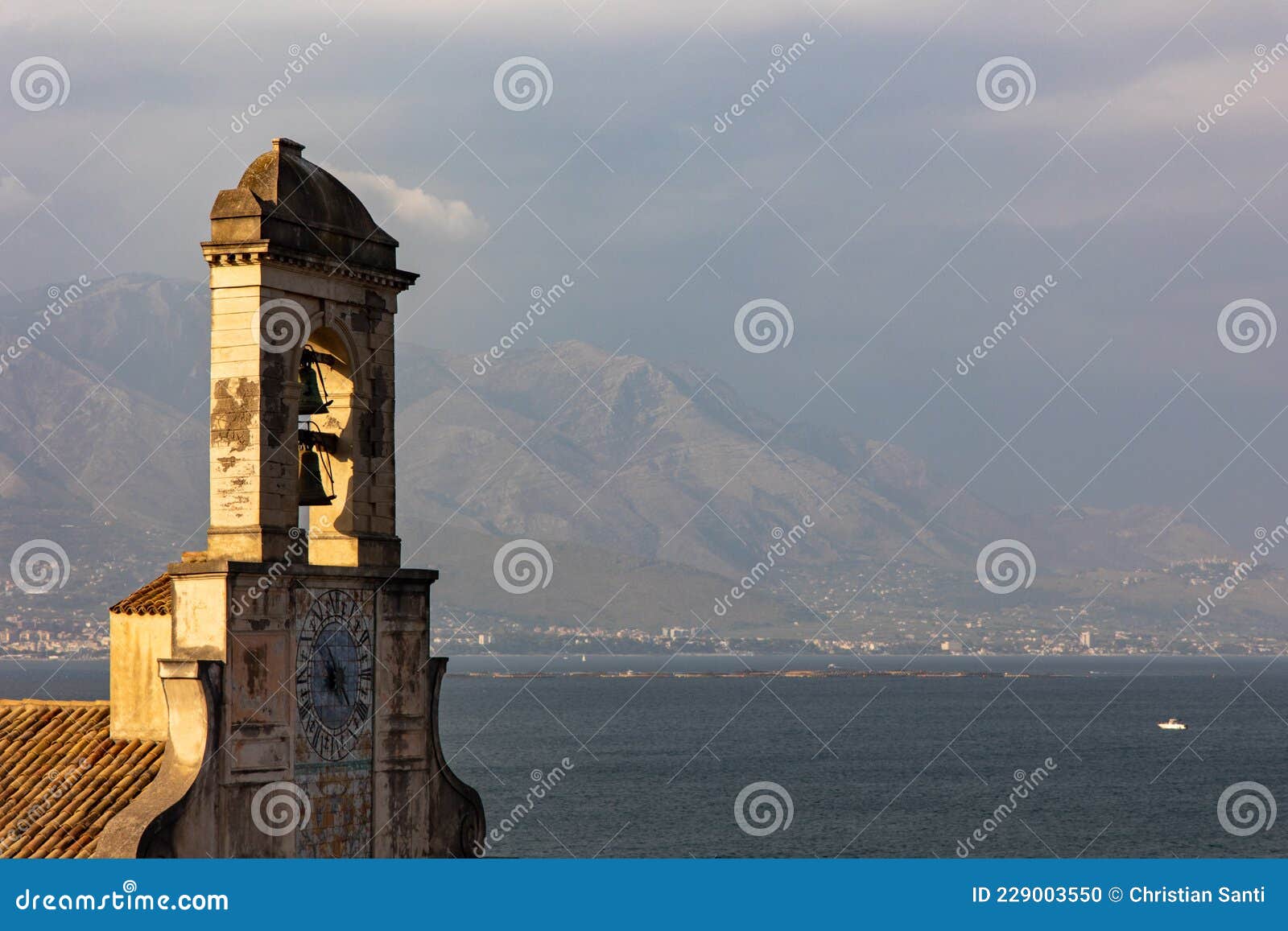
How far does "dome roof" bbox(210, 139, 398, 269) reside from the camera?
77.2 feet

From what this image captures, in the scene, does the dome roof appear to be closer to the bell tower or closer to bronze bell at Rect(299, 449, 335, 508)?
the bell tower

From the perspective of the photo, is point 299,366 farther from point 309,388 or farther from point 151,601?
point 151,601

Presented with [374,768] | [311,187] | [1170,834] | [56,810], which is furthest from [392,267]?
[1170,834]

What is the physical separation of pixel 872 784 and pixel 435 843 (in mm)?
121699

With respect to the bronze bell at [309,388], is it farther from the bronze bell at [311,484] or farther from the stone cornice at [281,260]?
the stone cornice at [281,260]

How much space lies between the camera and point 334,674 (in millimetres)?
24344

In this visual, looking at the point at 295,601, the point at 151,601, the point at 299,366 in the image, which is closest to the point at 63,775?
the point at 151,601

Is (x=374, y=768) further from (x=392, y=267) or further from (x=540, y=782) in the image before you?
(x=540, y=782)

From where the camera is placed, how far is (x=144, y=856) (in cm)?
2119

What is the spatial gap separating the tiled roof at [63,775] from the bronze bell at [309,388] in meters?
4.90

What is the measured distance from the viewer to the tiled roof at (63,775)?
2295 cm

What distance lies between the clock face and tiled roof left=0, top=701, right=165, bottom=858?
2.05 meters

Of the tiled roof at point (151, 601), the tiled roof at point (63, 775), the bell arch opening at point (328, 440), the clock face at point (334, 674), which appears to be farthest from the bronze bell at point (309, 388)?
the tiled roof at point (63, 775)

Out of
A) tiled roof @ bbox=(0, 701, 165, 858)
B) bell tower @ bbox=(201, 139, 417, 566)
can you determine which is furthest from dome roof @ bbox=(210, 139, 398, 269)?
tiled roof @ bbox=(0, 701, 165, 858)
